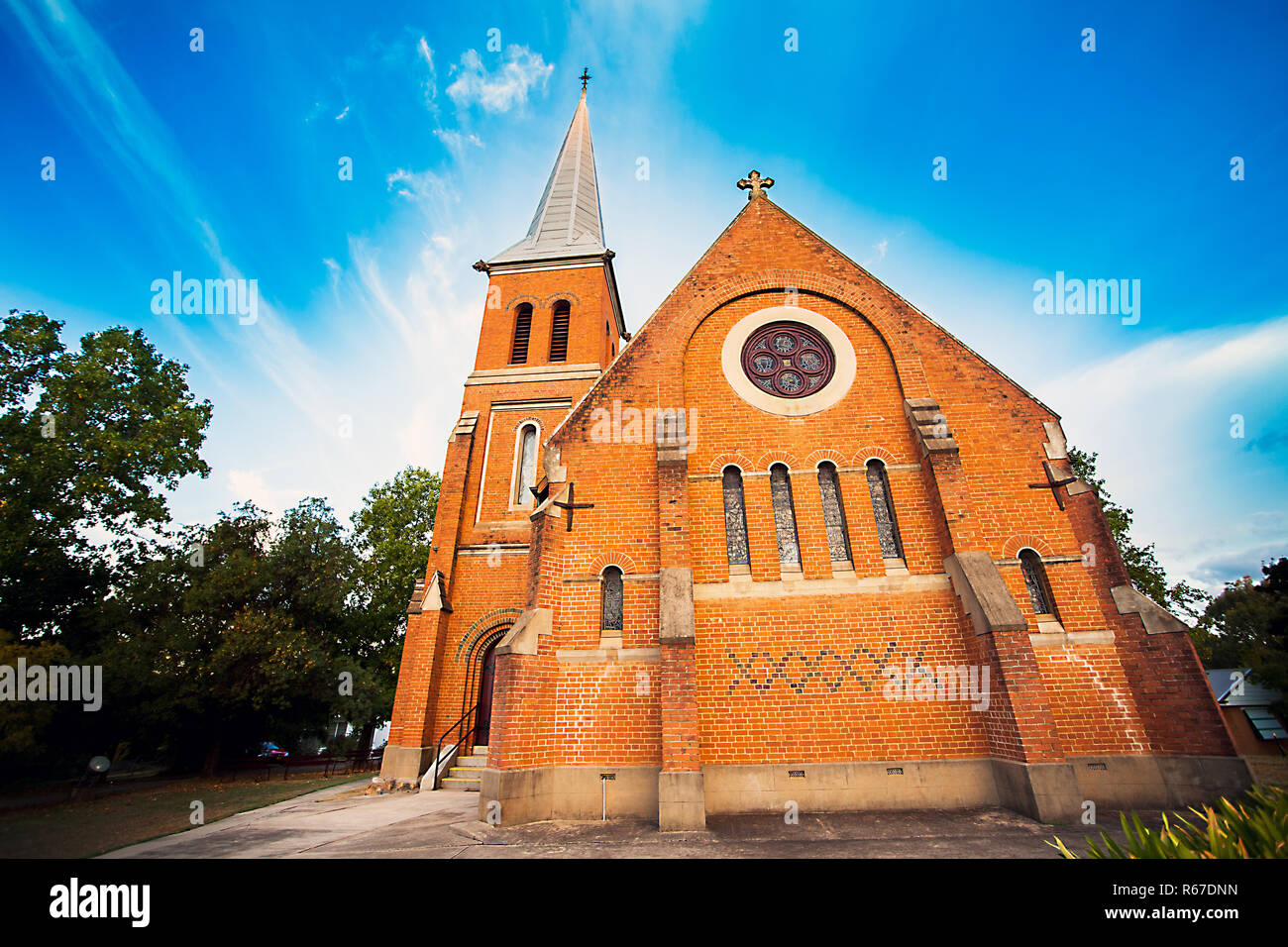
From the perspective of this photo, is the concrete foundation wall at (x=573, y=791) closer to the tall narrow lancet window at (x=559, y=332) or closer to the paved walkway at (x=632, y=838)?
the paved walkway at (x=632, y=838)

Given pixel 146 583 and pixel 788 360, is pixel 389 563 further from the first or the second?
pixel 788 360

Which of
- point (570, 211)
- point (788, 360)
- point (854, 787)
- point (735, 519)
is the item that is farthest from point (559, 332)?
point (854, 787)

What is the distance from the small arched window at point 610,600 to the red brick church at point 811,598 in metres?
0.05

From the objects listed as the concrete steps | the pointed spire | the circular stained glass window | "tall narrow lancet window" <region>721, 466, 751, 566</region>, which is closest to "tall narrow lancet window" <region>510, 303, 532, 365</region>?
the pointed spire

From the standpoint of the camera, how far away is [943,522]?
921 cm

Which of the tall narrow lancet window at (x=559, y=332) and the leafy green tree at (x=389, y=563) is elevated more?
the tall narrow lancet window at (x=559, y=332)

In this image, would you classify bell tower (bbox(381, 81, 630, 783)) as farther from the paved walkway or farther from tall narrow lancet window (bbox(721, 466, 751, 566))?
tall narrow lancet window (bbox(721, 466, 751, 566))

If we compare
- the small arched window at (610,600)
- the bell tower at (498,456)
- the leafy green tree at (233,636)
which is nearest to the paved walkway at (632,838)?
the small arched window at (610,600)

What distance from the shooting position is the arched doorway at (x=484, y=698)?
43.6 feet

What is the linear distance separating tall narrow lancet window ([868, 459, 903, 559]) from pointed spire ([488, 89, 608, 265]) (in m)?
13.0

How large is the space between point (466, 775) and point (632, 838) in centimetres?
→ 708

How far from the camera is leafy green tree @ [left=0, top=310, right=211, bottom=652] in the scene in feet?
51.3

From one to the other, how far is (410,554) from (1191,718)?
25.7 m

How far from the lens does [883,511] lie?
32.4 feet
